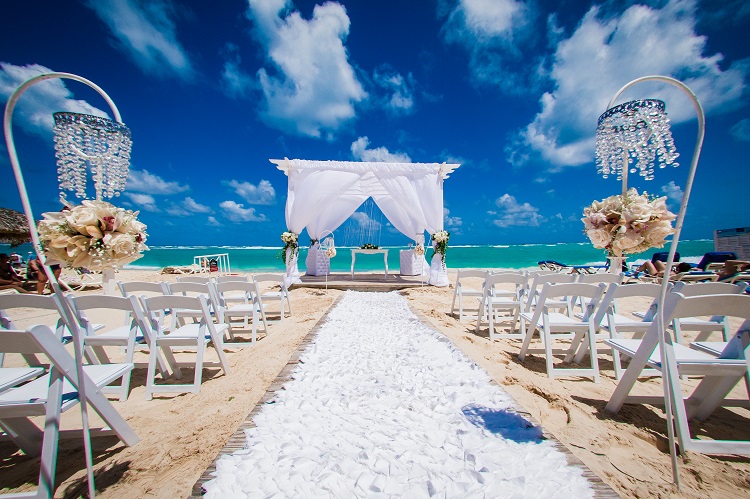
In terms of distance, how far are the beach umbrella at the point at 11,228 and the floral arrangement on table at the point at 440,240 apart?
53.5 ft

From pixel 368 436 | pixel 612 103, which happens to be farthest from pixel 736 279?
pixel 368 436

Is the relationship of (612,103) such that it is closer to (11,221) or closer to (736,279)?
(736,279)

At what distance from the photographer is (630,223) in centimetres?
185

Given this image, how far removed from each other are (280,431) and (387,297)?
522 centimetres

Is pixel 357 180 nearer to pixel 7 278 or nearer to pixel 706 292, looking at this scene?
pixel 706 292

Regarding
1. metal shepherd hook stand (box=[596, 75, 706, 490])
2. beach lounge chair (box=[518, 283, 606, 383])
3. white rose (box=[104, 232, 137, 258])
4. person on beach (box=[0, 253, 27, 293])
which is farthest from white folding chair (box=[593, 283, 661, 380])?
person on beach (box=[0, 253, 27, 293])

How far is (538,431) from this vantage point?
170 cm

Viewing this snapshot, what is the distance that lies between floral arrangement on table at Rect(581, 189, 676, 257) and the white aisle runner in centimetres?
127

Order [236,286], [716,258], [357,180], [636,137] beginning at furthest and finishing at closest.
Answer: [716,258], [357,180], [236,286], [636,137]

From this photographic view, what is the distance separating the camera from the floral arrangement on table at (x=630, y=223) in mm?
1809

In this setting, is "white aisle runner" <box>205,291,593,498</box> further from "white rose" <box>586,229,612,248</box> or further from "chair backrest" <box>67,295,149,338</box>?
"chair backrest" <box>67,295,149,338</box>

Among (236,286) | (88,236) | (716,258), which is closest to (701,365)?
(88,236)

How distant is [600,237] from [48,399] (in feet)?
10.3

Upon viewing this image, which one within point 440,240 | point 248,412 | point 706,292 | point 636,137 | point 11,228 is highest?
point 11,228
